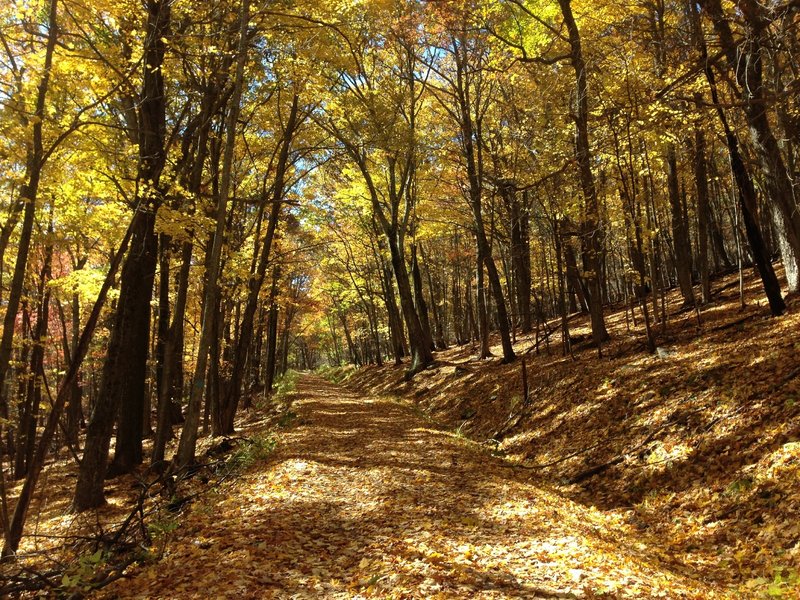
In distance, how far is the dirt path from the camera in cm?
443

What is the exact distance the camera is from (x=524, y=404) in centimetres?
1145

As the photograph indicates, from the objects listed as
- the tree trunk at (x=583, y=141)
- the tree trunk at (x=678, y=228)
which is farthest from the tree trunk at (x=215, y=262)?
the tree trunk at (x=678, y=228)

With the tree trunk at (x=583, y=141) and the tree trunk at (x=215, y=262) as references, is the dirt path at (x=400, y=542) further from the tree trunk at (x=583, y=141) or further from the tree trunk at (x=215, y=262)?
the tree trunk at (x=583, y=141)

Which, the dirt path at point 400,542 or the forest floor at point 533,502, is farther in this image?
the forest floor at point 533,502

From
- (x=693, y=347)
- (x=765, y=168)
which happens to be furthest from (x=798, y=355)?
(x=765, y=168)

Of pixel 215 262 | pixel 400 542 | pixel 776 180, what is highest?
pixel 215 262

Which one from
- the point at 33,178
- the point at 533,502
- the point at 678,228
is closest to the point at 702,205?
A: the point at 678,228

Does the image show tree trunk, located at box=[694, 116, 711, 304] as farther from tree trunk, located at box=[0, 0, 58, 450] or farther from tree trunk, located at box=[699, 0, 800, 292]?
tree trunk, located at box=[0, 0, 58, 450]

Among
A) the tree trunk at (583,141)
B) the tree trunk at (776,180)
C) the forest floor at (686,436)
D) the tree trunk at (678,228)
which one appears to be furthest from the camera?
the tree trunk at (678,228)

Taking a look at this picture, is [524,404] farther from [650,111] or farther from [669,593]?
[669,593]

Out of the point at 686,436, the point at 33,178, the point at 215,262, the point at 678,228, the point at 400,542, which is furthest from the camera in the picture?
the point at 678,228

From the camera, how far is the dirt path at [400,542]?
4.43 m

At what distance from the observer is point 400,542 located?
18.1 feet

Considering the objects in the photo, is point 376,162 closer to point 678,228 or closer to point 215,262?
point 678,228
